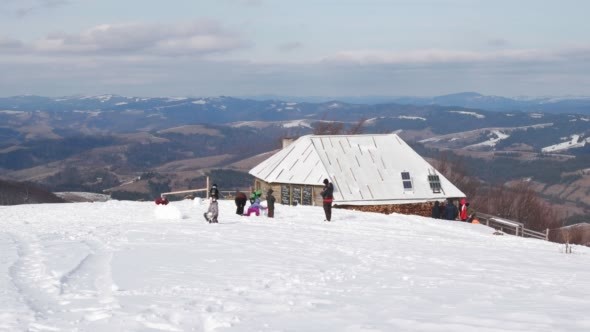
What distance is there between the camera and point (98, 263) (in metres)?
12.1

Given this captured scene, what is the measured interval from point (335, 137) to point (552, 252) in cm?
2311

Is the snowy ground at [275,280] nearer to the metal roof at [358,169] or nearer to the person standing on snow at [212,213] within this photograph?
the person standing on snow at [212,213]

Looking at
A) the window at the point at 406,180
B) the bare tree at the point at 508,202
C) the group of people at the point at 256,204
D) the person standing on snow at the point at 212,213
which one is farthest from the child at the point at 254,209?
the bare tree at the point at 508,202

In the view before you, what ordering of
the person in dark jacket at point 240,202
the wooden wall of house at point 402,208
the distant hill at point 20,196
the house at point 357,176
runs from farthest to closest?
the distant hill at point 20,196, the house at point 357,176, the wooden wall of house at point 402,208, the person in dark jacket at point 240,202

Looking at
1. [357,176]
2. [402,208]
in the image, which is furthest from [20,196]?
[402,208]

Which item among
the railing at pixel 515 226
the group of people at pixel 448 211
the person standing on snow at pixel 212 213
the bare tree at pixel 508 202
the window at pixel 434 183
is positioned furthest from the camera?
the bare tree at pixel 508 202

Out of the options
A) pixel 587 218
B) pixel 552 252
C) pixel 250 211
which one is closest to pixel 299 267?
pixel 552 252

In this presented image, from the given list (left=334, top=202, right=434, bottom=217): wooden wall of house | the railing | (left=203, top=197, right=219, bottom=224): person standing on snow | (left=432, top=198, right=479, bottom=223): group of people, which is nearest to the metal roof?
(left=334, top=202, right=434, bottom=217): wooden wall of house

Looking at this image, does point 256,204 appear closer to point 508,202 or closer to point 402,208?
point 402,208

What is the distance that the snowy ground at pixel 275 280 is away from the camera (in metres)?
8.05

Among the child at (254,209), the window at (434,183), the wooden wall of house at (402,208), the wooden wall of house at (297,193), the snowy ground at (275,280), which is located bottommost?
the snowy ground at (275,280)

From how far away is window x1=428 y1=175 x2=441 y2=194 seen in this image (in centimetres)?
3838

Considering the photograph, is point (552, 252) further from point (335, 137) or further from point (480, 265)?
point (335, 137)

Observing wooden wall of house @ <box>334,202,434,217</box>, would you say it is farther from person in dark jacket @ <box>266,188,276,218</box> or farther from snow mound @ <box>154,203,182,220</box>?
snow mound @ <box>154,203,182,220</box>
